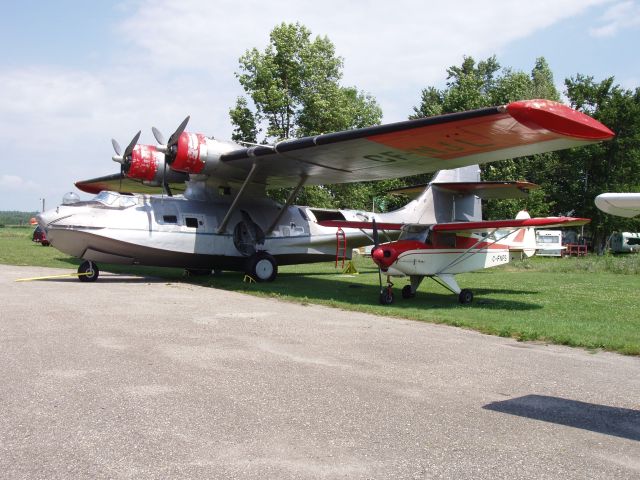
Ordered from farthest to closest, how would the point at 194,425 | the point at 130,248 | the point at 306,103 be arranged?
the point at 306,103, the point at 130,248, the point at 194,425

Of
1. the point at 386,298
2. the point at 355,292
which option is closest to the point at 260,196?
the point at 355,292

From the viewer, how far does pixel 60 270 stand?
65.2 ft

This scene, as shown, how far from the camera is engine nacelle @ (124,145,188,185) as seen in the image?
18.3 metres

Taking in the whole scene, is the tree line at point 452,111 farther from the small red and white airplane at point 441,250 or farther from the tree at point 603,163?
the small red and white airplane at point 441,250

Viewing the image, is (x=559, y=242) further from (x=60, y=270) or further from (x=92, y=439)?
(x=92, y=439)

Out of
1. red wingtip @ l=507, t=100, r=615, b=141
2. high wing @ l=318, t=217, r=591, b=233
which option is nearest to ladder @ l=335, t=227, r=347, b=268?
high wing @ l=318, t=217, r=591, b=233

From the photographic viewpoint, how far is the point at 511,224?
12211 mm

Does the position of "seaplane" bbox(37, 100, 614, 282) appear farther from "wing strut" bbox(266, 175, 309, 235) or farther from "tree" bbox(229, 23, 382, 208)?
"tree" bbox(229, 23, 382, 208)

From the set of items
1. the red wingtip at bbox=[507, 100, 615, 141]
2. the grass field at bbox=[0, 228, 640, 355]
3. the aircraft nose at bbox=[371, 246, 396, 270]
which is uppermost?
the red wingtip at bbox=[507, 100, 615, 141]

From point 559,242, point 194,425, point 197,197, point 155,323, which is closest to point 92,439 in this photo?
point 194,425

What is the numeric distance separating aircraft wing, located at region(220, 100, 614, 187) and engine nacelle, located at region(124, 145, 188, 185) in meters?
3.09

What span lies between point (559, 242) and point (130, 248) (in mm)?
32948

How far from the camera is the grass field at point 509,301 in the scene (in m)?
8.70

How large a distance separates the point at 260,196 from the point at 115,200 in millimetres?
5059
